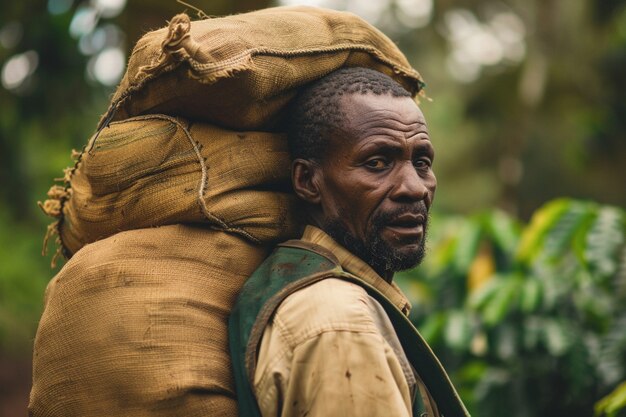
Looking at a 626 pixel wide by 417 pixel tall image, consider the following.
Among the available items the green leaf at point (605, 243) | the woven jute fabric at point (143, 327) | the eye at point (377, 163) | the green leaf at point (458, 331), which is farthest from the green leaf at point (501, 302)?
the woven jute fabric at point (143, 327)

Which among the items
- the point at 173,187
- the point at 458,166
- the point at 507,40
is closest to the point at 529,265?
the point at 173,187

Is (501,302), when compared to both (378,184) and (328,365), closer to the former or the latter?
(378,184)

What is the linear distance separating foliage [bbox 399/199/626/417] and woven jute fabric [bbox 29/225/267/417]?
7.17ft

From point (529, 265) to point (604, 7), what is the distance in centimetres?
777

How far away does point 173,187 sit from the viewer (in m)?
2.31

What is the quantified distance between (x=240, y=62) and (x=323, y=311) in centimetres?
77

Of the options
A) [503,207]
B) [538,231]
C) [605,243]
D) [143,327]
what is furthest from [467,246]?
[503,207]

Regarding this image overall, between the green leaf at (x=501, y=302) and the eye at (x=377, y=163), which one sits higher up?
the eye at (x=377, y=163)

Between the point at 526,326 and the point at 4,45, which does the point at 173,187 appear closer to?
the point at 526,326

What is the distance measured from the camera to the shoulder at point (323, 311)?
6.28 feet

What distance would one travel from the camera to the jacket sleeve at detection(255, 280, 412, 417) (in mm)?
1846

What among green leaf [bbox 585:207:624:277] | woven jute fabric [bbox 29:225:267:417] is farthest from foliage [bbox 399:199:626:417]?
woven jute fabric [bbox 29:225:267:417]

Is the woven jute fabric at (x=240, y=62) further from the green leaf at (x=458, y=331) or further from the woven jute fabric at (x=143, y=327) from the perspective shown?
the green leaf at (x=458, y=331)

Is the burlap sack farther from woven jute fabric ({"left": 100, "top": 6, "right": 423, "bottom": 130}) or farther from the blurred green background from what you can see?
the blurred green background
